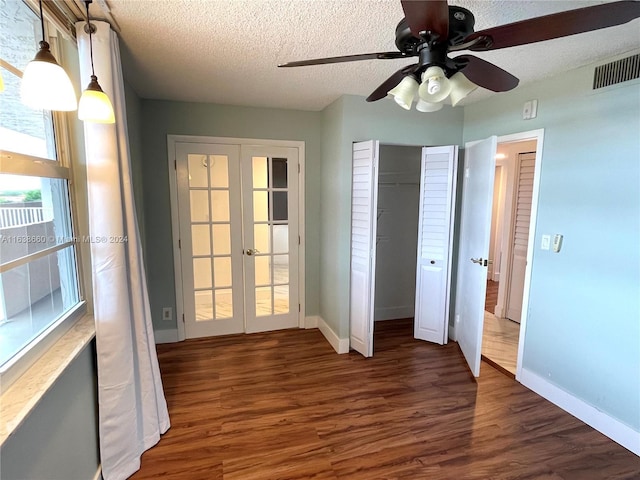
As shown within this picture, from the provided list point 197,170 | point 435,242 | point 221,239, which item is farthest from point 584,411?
point 197,170

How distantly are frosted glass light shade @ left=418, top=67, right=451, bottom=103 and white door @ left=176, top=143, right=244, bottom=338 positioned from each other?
239cm

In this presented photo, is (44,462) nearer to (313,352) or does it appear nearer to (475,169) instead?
(313,352)

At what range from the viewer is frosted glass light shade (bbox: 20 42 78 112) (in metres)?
1.06

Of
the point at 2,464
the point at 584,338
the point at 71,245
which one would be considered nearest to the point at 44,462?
the point at 2,464

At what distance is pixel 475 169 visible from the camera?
290 cm

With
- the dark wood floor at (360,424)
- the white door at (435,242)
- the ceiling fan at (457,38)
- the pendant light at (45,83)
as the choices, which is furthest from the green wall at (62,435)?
the white door at (435,242)

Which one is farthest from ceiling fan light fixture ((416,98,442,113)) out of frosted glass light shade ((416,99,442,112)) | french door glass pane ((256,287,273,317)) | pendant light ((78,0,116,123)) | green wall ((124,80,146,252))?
french door glass pane ((256,287,273,317))

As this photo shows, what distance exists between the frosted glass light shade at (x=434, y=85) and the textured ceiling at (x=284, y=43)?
52 centimetres

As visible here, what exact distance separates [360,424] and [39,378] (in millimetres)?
1782

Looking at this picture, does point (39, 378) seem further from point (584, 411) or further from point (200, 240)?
point (584, 411)

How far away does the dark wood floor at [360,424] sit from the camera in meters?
1.83

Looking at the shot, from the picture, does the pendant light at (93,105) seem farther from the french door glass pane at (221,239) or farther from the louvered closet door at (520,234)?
the louvered closet door at (520,234)

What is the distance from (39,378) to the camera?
1206mm

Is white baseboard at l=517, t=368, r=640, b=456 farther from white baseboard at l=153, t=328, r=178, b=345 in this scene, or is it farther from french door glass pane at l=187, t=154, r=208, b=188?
french door glass pane at l=187, t=154, r=208, b=188
